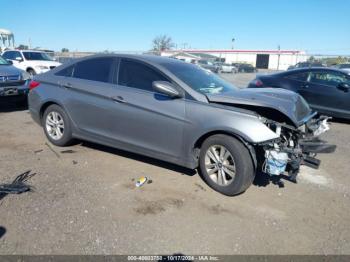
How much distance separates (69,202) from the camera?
12.3 ft

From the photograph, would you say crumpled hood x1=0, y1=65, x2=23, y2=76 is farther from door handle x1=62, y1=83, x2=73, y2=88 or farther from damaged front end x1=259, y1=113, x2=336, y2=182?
damaged front end x1=259, y1=113, x2=336, y2=182

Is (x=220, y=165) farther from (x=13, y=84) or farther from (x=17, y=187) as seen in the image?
(x=13, y=84)

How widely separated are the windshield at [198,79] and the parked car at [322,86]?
436 centimetres

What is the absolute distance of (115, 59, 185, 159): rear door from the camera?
4.27m

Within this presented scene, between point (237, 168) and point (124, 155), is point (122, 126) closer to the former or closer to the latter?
point (124, 155)

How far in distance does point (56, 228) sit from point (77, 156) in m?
2.19

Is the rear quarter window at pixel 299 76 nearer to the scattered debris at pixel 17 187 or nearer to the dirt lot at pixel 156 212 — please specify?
the dirt lot at pixel 156 212

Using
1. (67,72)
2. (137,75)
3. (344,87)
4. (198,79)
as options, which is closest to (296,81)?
(344,87)

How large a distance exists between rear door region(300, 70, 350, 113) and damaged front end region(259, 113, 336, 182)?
4.57 metres

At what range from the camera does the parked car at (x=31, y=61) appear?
51.9 ft

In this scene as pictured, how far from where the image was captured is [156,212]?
3.62 m

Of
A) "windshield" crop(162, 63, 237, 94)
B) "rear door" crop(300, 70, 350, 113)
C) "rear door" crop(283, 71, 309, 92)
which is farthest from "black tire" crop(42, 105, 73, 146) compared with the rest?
"rear door" crop(300, 70, 350, 113)

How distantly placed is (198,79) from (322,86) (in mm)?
5157

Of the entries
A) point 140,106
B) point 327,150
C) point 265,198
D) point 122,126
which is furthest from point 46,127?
point 327,150
